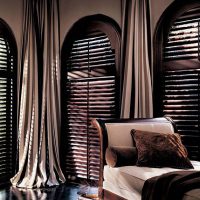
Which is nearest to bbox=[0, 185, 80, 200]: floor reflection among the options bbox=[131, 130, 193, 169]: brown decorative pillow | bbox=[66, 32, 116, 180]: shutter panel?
bbox=[66, 32, 116, 180]: shutter panel

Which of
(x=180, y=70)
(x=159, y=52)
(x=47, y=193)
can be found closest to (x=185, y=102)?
(x=180, y=70)

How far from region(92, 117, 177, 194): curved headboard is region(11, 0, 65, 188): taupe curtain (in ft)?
4.68

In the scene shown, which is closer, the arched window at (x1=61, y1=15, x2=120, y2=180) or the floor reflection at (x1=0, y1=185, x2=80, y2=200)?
the floor reflection at (x1=0, y1=185, x2=80, y2=200)

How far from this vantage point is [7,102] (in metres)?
4.81

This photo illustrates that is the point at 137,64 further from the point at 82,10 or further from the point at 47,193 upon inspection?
the point at 47,193

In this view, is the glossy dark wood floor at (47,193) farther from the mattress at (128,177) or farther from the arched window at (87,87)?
the mattress at (128,177)

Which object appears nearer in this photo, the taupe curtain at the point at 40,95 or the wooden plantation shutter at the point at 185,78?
the wooden plantation shutter at the point at 185,78

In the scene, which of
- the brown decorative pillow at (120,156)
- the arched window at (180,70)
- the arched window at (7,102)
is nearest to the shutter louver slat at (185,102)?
the arched window at (180,70)

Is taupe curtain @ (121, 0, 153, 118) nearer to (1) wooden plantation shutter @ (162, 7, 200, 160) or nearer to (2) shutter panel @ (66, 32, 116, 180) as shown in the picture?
(1) wooden plantation shutter @ (162, 7, 200, 160)

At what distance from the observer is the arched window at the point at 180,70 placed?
381cm

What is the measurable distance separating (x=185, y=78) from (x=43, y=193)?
6.98 feet

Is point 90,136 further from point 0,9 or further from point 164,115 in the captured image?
point 0,9

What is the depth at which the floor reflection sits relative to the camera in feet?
13.2

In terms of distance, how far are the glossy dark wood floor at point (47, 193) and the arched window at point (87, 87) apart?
0.92ft
